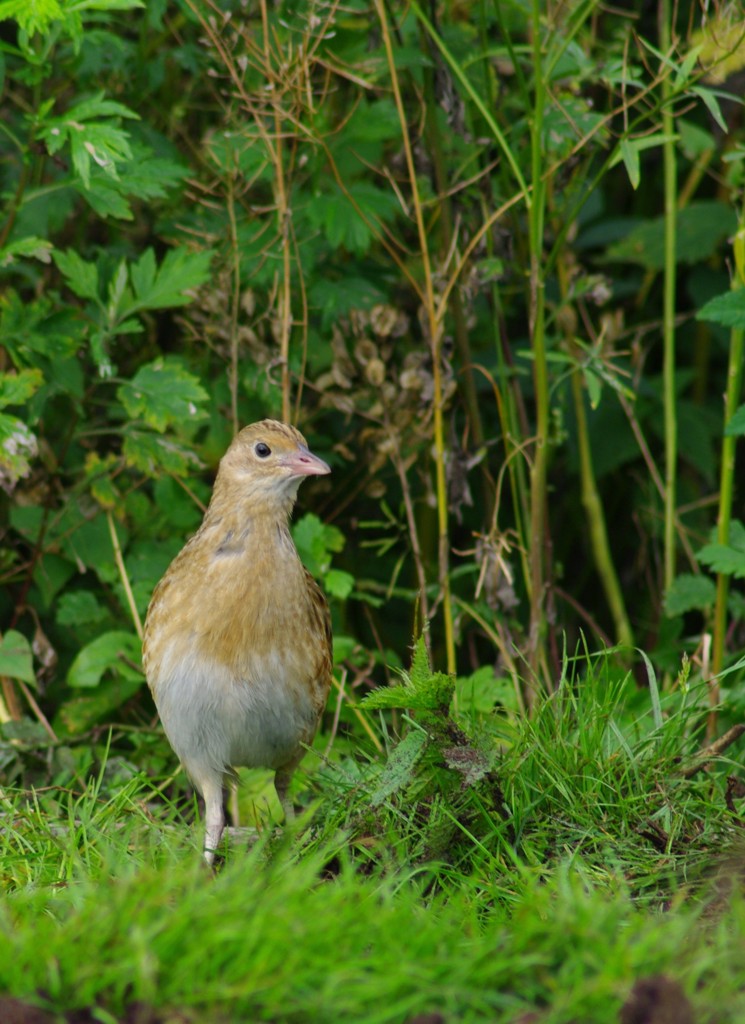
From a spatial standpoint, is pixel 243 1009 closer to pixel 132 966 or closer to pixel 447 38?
pixel 132 966

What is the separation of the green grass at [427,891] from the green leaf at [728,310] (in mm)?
1153

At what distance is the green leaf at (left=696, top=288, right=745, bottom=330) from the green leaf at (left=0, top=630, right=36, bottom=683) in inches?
99.4

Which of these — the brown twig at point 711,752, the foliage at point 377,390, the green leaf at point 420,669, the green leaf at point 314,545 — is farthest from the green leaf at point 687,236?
the green leaf at point 420,669

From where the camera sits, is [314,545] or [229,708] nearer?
[229,708]

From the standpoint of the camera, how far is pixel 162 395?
4707 mm

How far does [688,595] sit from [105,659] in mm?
2126

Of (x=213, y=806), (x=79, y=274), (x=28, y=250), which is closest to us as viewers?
(x=213, y=806)

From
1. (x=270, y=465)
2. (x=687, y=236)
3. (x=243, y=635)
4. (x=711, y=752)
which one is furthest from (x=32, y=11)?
(x=687, y=236)

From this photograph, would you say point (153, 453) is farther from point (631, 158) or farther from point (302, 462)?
point (631, 158)

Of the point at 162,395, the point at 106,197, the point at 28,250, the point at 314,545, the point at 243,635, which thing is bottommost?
the point at 314,545

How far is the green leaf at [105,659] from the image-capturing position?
4867mm

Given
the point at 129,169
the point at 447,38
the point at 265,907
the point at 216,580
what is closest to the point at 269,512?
the point at 216,580

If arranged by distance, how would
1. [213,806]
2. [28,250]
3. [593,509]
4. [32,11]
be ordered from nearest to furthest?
[32,11], [213,806], [28,250], [593,509]

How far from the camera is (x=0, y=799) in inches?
160
